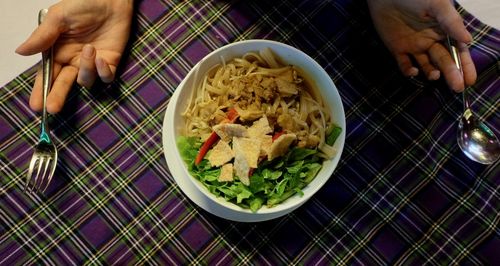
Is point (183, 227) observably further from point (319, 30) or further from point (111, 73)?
point (319, 30)

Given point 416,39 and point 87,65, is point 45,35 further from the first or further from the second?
point 416,39

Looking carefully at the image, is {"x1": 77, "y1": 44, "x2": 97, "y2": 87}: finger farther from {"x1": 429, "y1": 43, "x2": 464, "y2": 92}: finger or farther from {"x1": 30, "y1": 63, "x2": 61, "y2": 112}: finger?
{"x1": 429, "y1": 43, "x2": 464, "y2": 92}: finger

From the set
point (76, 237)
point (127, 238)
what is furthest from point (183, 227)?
point (76, 237)

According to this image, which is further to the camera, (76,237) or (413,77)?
(413,77)

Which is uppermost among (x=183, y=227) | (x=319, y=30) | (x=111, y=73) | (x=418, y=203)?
(x=111, y=73)

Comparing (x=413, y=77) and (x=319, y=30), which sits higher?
(x=319, y=30)

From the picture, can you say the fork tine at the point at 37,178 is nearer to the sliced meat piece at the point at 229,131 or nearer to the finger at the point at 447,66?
the sliced meat piece at the point at 229,131
